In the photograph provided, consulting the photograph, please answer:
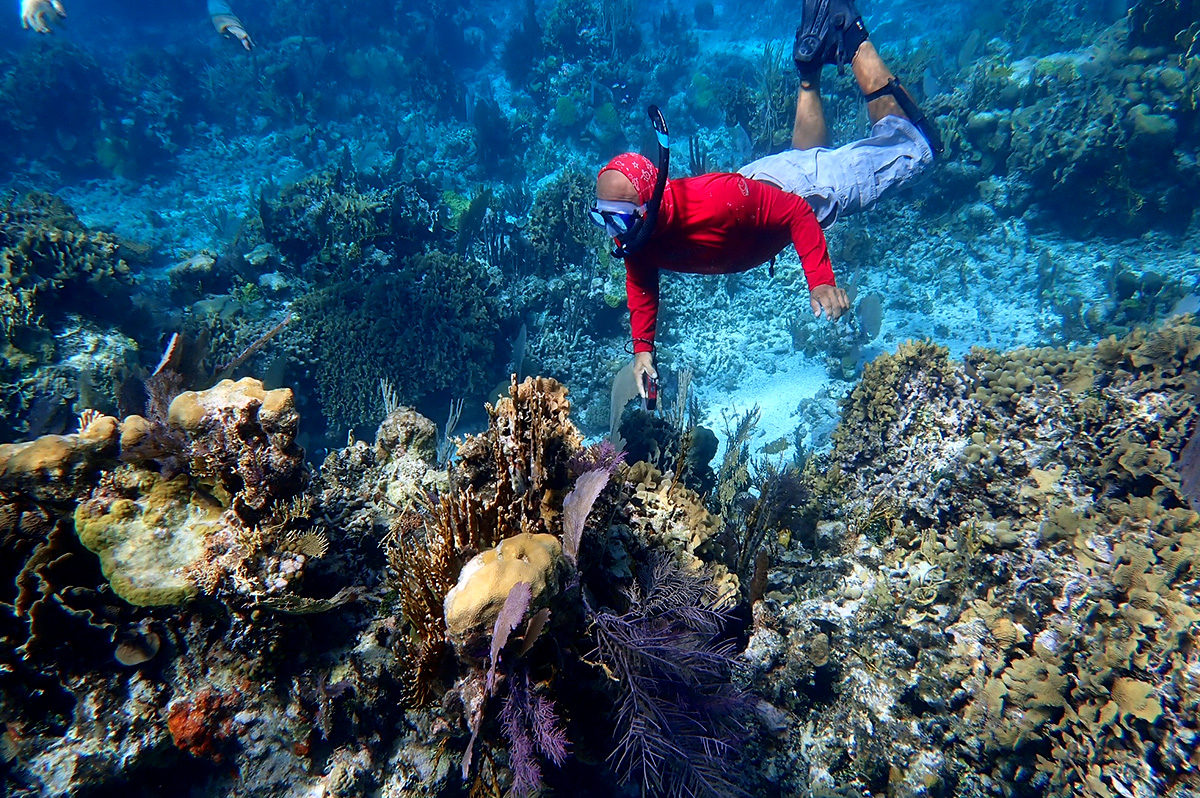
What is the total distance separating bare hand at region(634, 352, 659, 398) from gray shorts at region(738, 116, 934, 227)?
2851mm

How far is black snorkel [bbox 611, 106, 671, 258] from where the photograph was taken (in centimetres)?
334

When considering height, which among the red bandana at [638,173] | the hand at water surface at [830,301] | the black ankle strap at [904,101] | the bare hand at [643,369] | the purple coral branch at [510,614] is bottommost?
the purple coral branch at [510,614]

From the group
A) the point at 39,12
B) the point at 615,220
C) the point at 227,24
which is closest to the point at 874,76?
the point at 615,220

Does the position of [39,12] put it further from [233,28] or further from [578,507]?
[578,507]

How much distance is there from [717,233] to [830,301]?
988 millimetres

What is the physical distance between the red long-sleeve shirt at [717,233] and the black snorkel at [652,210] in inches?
5.8

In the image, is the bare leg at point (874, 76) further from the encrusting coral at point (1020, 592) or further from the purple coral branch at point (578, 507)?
the purple coral branch at point (578, 507)

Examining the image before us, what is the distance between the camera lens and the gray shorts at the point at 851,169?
17.9 ft

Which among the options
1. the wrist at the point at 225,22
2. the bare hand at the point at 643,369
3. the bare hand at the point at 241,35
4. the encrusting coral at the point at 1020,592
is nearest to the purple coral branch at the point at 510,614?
the encrusting coral at the point at 1020,592

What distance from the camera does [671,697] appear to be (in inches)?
85.5

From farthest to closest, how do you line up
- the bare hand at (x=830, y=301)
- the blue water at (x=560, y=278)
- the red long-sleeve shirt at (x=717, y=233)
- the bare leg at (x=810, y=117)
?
the bare leg at (x=810, y=117) → the red long-sleeve shirt at (x=717, y=233) → the bare hand at (x=830, y=301) → the blue water at (x=560, y=278)

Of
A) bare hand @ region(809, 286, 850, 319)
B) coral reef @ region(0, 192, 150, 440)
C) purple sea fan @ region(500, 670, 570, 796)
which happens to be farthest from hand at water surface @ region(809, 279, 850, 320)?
coral reef @ region(0, 192, 150, 440)

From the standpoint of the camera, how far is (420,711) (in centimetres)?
213

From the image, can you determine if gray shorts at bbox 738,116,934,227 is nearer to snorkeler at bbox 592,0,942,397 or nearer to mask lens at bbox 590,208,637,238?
snorkeler at bbox 592,0,942,397
